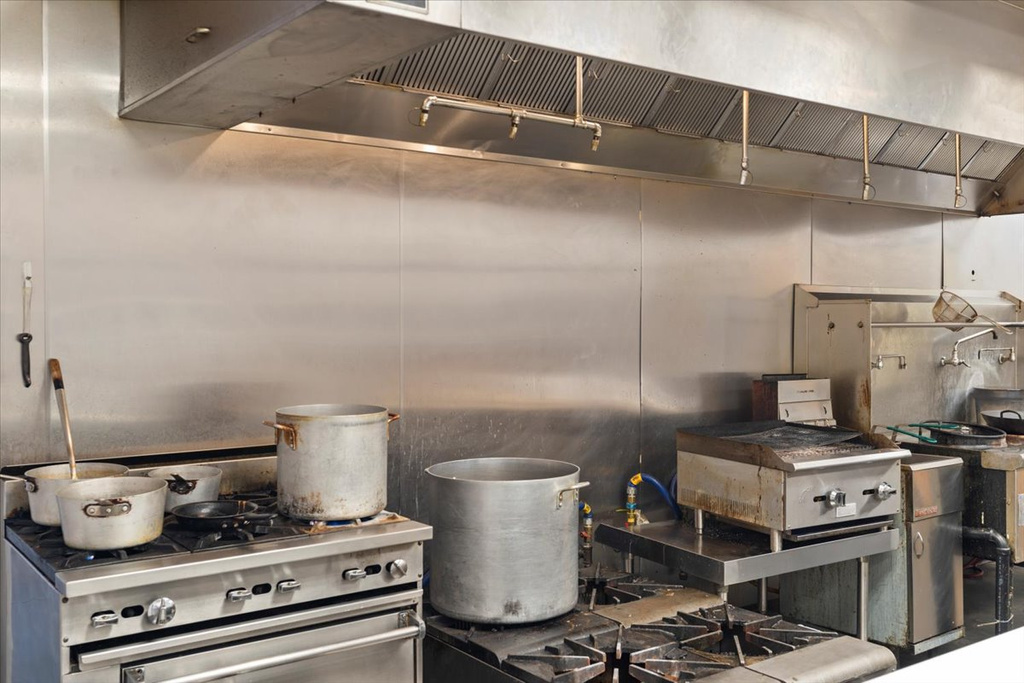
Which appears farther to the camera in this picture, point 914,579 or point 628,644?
point 914,579

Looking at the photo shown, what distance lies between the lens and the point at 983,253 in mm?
5336

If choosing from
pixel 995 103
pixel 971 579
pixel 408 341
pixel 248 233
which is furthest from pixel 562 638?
pixel 971 579

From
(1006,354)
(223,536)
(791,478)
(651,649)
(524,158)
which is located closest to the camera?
(223,536)

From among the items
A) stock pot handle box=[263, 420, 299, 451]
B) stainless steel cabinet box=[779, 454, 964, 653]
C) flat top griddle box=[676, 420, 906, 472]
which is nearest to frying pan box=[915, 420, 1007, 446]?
stainless steel cabinet box=[779, 454, 964, 653]

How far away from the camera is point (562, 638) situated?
2467 millimetres

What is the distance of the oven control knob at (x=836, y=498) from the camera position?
3178 mm

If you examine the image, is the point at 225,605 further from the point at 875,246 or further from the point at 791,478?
the point at 875,246

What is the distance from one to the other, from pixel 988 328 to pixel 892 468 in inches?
73.3

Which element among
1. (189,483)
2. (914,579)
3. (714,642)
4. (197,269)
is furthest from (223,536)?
(914,579)

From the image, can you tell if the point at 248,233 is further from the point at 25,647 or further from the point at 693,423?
the point at 693,423

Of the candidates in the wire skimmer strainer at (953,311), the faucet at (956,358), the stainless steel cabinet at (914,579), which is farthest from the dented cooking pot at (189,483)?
the faucet at (956,358)

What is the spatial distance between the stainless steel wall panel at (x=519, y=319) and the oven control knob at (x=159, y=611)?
1.31 metres

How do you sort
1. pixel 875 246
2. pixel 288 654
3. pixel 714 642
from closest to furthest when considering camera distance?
pixel 288 654
pixel 714 642
pixel 875 246

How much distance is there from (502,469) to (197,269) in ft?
3.79
